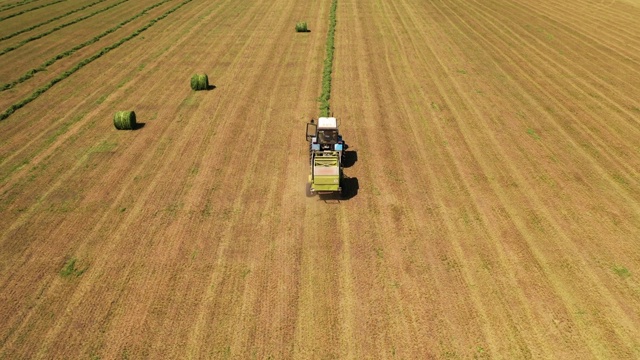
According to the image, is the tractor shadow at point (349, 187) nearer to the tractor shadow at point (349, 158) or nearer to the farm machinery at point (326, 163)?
the farm machinery at point (326, 163)

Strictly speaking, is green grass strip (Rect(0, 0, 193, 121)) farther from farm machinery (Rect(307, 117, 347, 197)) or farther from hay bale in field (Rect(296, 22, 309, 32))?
farm machinery (Rect(307, 117, 347, 197))

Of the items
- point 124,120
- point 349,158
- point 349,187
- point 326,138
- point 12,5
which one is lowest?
point 349,187

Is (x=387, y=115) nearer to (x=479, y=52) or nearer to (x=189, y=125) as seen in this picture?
(x=189, y=125)

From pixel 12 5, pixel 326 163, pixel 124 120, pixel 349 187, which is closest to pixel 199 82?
pixel 124 120

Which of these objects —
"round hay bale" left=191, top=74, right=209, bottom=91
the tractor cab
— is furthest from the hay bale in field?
the tractor cab

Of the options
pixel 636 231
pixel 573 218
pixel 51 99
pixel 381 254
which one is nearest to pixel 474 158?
pixel 573 218

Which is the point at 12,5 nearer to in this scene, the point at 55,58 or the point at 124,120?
the point at 55,58
